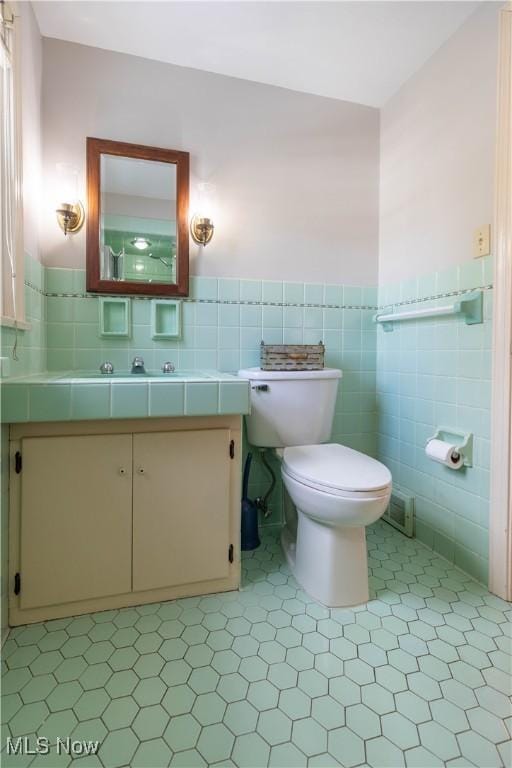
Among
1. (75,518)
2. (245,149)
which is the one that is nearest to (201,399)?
(75,518)

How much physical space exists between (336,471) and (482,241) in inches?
40.1

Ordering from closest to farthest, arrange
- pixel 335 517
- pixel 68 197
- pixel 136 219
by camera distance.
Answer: pixel 335 517
pixel 68 197
pixel 136 219

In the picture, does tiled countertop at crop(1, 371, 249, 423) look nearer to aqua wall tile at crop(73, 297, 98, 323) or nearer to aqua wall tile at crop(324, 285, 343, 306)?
aqua wall tile at crop(73, 297, 98, 323)

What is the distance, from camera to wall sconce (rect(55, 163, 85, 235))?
1.56m

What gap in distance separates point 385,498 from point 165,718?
0.82 meters

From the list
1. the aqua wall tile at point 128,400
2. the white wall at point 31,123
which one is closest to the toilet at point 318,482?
the aqua wall tile at point 128,400

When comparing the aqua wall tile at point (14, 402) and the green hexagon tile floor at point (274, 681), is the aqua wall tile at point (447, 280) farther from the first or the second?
the aqua wall tile at point (14, 402)

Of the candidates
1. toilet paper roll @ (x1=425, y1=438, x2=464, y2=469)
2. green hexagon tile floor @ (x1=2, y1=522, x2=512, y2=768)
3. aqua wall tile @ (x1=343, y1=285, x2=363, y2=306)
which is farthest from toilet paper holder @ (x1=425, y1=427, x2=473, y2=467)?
aqua wall tile @ (x1=343, y1=285, x2=363, y2=306)

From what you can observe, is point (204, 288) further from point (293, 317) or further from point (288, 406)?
point (288, 406)

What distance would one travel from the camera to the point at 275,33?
1.56 metres

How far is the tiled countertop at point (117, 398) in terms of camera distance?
1.09 meters

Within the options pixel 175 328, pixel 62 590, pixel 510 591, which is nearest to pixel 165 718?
pixel 62 590

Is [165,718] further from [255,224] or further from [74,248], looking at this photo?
[255,224]

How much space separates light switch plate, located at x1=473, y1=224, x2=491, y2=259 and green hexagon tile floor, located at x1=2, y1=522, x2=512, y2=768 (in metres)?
1.25
